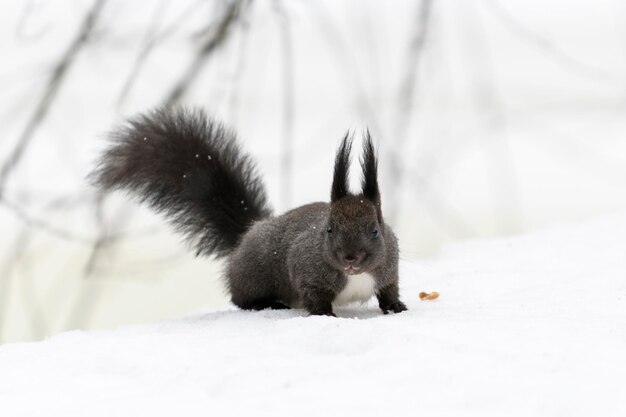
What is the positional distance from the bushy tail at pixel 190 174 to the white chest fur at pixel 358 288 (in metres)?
0.99

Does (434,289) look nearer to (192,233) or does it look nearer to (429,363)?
(192,233)

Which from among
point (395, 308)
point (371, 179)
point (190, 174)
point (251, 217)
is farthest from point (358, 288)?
point (190, 174)

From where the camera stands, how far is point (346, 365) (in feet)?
10.1

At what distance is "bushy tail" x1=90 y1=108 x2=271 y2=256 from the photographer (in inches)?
191

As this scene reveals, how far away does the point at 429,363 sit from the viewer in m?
3.04

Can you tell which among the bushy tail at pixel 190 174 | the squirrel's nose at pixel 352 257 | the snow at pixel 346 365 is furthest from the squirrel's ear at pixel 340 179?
the bushy tail at pixel 190 174

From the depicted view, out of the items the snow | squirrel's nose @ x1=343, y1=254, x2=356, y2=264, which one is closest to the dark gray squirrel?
squirrel's nose @ x1=343, y1=254, x2=356, y2=264

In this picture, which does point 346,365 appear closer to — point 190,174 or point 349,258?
point 349,258

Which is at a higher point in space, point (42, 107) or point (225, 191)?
point (42, 107)

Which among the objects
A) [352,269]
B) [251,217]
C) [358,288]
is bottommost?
[358,288]

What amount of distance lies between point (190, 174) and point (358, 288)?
4.07ft

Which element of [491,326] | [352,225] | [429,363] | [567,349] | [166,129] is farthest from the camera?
[166,129]

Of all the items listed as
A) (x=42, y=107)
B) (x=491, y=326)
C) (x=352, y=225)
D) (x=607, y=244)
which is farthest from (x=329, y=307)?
(x=607, y=244)

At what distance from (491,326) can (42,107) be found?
1.93 m
